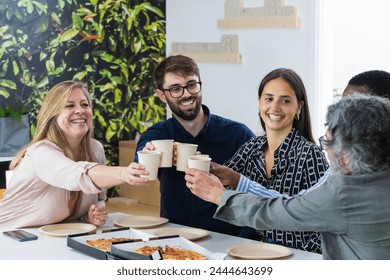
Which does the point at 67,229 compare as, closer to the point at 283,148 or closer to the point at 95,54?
the point at 283,148

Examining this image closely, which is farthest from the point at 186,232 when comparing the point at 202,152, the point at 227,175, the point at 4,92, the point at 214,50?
the point at 4,92

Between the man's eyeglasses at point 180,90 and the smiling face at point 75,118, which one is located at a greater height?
the man's eyeglasses at point 180,90

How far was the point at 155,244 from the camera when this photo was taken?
8.54ft

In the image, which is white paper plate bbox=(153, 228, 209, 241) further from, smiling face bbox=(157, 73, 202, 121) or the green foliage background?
the green foliage background

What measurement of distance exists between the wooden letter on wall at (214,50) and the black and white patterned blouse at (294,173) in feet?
8.94

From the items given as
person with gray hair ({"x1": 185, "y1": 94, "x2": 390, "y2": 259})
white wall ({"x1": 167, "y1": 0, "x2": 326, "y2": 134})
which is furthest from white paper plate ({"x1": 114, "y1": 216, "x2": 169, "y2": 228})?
white wall ({"x1": 167, "y1": 0, "x2": 326, "y2": 134})

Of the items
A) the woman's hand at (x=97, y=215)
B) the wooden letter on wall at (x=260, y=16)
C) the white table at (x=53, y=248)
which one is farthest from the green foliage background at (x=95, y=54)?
the white table at (x=53, y=248)

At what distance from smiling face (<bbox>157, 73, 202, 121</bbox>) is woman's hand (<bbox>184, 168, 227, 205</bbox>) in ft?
2.57

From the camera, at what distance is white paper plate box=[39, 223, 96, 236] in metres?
2.98

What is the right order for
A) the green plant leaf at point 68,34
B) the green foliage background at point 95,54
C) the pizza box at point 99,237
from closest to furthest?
the pizza box at point 99,237
the green foliage background at point 95,54
the green plant leaf at point 68,34

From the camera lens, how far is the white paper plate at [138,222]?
3.12 metres

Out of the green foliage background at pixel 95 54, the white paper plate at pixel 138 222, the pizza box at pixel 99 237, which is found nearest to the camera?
the pizza box at pixel 99 237

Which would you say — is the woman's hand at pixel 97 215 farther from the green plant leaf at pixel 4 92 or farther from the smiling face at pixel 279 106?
the green plant leaf at pixel 4 92
